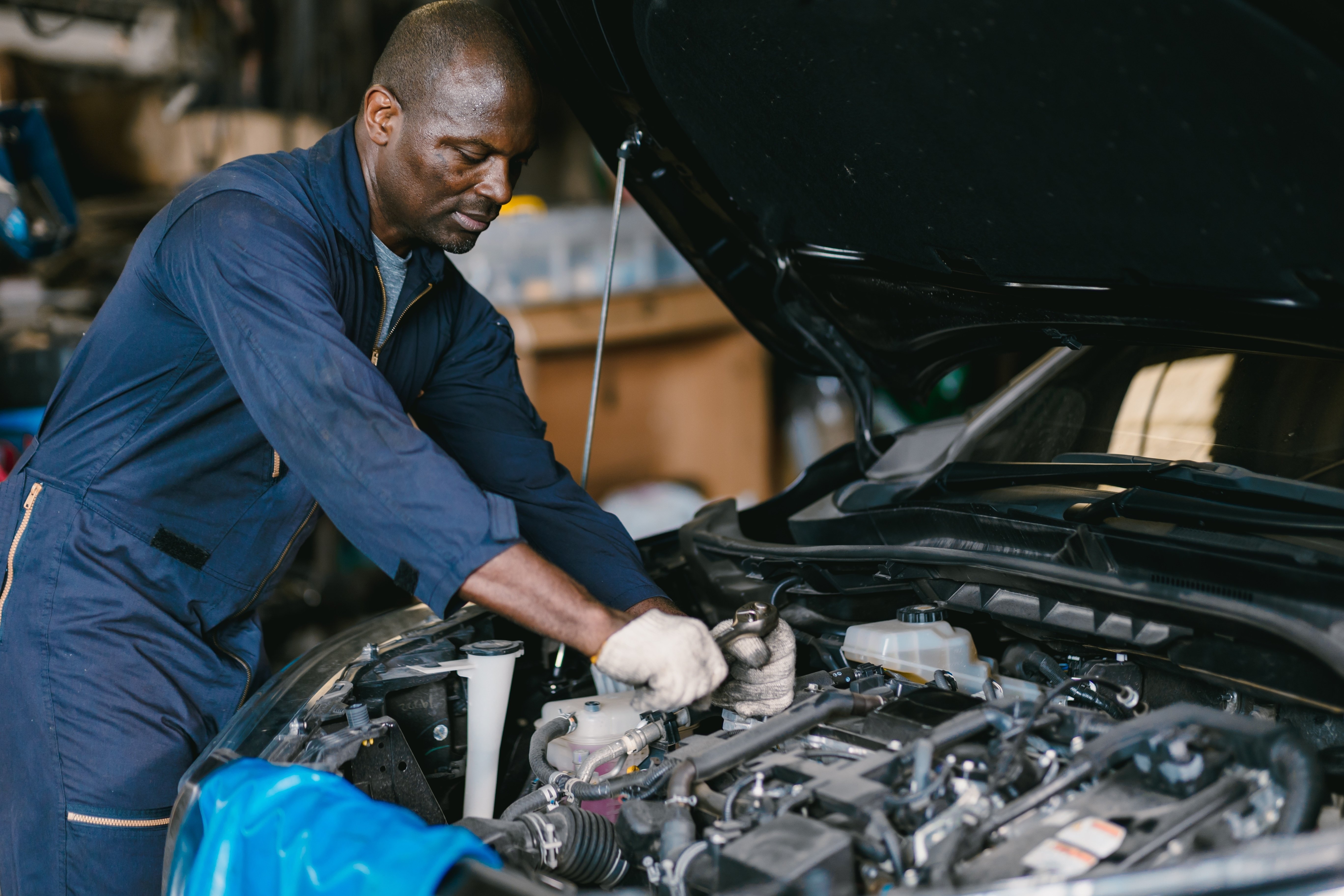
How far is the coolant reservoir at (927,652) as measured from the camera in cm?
154

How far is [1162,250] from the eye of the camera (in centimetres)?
142

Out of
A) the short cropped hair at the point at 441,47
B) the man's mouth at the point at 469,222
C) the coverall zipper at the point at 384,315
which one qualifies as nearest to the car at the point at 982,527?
the short cropped hair at the point at 441,47

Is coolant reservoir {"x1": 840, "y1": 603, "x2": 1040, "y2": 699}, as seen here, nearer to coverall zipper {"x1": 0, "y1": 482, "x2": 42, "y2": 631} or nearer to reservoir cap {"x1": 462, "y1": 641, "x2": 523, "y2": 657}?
reservoir cap {"x1": 462, "y1": 641, "x2": 523, "y2": 657}

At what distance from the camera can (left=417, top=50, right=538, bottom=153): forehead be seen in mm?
1552

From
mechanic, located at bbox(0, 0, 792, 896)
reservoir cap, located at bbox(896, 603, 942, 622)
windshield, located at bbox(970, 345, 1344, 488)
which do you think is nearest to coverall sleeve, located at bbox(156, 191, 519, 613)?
mechanic, located at bbox(0, 0, 792, 896)

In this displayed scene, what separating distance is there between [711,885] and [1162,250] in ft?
3.25

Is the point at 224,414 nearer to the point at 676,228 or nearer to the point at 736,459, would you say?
the point at 676,228

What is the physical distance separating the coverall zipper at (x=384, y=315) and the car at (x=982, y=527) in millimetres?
444

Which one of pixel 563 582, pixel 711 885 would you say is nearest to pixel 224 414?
pixel 563 582

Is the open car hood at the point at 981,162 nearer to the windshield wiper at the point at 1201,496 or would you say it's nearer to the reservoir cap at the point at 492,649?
the windshield wiper at the point at 1201,496

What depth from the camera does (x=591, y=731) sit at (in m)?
1.57

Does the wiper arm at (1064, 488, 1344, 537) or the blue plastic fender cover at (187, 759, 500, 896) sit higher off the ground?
the wiper arm at (1064, 488, 1344, 537)

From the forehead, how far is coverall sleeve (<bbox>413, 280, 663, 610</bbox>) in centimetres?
41

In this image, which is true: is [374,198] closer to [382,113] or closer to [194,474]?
[382,113]
